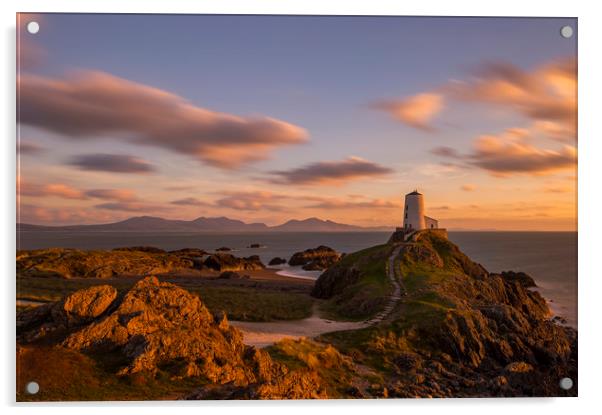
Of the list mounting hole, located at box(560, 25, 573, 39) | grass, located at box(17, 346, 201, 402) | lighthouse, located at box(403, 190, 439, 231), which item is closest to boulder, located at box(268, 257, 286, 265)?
lighthouse, located at box(403, 190, 439, 231)

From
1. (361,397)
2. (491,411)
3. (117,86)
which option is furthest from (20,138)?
(491,411)

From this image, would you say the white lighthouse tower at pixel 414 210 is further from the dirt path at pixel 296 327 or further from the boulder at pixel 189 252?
the boulder at pixel 189 252

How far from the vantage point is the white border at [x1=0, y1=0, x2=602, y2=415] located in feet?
46.7

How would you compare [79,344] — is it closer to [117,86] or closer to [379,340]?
[117,86]

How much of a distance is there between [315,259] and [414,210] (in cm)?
3441

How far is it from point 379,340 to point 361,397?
521cm

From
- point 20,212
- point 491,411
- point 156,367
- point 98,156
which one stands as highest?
point 98,156

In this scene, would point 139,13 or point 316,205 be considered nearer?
point 139,13

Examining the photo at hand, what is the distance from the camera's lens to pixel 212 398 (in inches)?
510

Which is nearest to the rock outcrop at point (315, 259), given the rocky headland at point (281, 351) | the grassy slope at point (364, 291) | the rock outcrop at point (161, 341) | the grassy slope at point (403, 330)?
the grassy slope at point (364, 291)

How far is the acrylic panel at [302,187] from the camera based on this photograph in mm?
14094

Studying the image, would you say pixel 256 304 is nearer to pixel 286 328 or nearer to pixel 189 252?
pixel 286 328

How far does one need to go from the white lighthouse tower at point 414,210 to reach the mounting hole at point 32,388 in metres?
18.4

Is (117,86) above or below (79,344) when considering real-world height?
above
